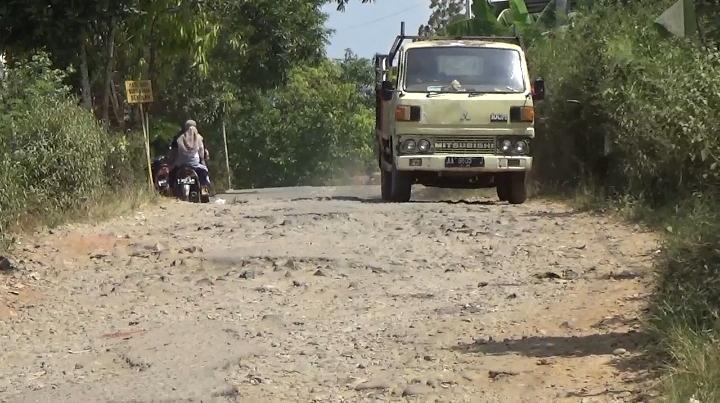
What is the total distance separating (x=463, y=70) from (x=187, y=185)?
5.26m

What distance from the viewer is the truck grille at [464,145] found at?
579 inches

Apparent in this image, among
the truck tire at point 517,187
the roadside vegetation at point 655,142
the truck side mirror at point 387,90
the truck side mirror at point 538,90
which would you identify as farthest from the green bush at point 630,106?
the truck side mirror at point 387,90

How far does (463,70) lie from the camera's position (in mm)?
14930

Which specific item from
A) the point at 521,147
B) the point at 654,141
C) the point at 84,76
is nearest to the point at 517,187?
the point at 521,147

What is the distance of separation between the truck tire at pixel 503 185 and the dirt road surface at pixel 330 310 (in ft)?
10.5

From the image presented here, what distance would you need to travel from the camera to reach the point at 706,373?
5.17 m

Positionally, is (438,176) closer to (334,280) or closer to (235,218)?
(235,218)

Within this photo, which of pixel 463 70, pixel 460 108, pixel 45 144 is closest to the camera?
pixel 45 144

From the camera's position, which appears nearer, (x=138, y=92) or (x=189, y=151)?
(x=138, y=92)

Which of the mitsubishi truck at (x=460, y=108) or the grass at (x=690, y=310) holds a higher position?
the mitsubishi truck at (x=460, y=108)

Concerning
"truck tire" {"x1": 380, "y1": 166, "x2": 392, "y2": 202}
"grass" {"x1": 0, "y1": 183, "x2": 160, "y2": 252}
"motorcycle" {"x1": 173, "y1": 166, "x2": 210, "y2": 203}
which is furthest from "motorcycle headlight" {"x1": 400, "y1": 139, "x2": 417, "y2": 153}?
"motorcycle" {"x1": 173, "y1": 166, "x2": 210, "y2": 203}

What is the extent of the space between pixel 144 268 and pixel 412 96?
5.78 m

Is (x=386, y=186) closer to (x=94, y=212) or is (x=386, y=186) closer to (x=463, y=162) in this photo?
(x=463, y=162)

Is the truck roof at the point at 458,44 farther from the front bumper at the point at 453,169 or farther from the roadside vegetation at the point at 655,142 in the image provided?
the front bumper at the point at 453,169
